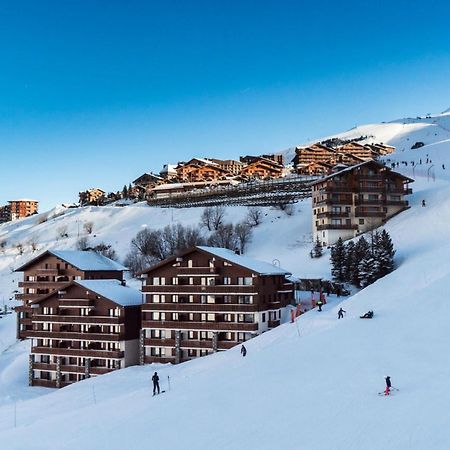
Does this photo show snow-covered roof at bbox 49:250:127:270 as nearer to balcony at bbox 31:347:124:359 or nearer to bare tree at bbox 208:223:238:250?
balcony at bbox 31:347:124:359

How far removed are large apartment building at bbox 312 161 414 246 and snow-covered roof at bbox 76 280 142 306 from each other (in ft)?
101

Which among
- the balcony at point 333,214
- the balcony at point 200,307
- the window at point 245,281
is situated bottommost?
the balcony at point 200,307

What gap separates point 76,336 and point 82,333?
72cm

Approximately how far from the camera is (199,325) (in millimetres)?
51469

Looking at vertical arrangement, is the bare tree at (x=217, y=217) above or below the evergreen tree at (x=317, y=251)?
above

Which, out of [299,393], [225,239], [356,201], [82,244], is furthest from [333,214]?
[299,393]

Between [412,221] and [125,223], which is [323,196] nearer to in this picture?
[412,221]

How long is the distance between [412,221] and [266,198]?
142 ft

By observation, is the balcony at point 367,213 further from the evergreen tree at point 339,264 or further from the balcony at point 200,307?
the balcony at point 200,307

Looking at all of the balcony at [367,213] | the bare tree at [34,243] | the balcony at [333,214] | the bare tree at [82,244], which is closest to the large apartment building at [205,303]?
the balcony at [333,214]

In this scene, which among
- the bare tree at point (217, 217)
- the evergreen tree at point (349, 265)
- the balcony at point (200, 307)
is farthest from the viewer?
the bare tree at point (217, 217)

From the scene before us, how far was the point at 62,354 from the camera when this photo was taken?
5466cm

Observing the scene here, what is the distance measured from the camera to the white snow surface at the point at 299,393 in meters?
20.5

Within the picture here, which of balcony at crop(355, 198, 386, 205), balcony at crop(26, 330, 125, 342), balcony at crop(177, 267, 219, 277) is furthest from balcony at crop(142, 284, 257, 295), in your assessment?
balcony at crop(355, 198, 386, 205)
